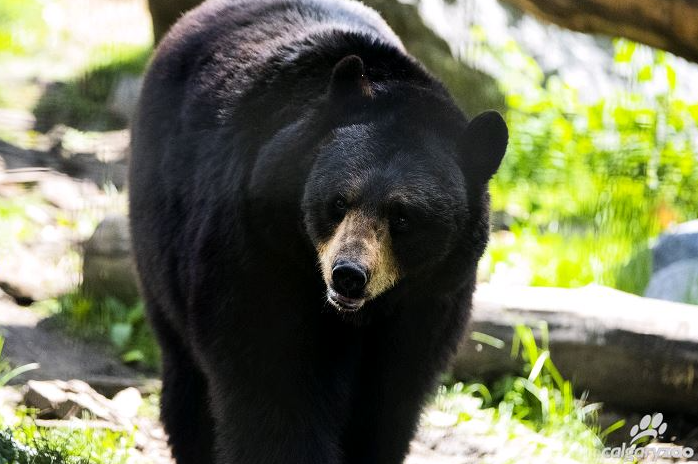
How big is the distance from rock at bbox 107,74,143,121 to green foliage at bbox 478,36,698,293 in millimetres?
3632

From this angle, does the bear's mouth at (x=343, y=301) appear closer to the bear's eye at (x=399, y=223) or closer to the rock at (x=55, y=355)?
the bear's eye at (x=399, y=223)

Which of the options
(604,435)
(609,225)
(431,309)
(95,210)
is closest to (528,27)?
(609,225)

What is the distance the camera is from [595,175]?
7.99m

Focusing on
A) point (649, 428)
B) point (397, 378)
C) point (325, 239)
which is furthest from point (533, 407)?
point (325, 239)

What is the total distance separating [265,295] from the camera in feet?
12.3

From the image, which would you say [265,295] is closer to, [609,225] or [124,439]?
[124,439]

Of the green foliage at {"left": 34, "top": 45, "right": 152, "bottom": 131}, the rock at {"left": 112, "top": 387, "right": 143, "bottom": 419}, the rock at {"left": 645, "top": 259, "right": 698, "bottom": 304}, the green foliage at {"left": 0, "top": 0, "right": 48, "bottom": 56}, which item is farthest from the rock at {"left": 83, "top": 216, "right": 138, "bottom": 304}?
the rock at {"left": 645, "top": 259, "right": 698, "bottom": 304}

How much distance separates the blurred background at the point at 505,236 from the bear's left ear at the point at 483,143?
0.52m

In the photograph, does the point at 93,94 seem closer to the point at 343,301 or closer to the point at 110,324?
the point at 110,324

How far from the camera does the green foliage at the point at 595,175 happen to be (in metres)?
7.00

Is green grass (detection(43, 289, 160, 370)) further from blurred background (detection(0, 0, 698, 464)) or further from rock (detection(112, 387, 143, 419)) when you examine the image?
rock (detection(112, 387, 143, 419))

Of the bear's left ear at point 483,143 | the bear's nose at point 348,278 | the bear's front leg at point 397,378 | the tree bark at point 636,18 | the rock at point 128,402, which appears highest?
the tree bark at point 636,18

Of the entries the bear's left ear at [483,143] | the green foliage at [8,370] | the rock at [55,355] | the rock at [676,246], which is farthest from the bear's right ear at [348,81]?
the rock at [676,246]

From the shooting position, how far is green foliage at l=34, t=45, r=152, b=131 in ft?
30.4
